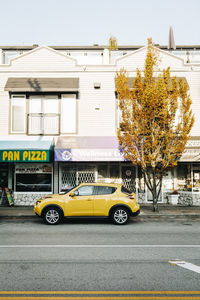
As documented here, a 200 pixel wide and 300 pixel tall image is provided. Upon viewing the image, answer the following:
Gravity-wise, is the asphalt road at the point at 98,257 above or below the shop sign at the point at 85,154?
below

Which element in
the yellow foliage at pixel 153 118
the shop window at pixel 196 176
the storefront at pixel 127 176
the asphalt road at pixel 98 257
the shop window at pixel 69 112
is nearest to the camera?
the asphalt road at pixel 98 257

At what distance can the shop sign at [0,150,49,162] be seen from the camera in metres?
14.2

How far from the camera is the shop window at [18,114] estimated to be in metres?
16.1

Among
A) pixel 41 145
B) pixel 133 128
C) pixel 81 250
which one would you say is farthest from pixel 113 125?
pixel 81 250

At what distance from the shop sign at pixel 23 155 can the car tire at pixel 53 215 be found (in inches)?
160

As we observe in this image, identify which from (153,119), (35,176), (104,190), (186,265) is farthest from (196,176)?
(186,265)

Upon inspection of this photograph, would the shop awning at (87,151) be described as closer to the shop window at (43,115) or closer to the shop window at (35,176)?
the shop window at (43,115)

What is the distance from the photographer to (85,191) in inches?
428

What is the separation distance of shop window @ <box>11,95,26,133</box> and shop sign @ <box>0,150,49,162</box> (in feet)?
6.96

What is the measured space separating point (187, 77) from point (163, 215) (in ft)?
Result: 26.0

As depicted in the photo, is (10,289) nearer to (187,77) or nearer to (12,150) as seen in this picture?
(12,150)

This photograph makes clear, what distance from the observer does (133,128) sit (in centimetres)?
1338

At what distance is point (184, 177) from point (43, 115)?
27.7ft

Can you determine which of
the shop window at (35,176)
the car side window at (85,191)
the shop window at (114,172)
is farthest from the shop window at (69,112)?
the car side window at (85,191)
